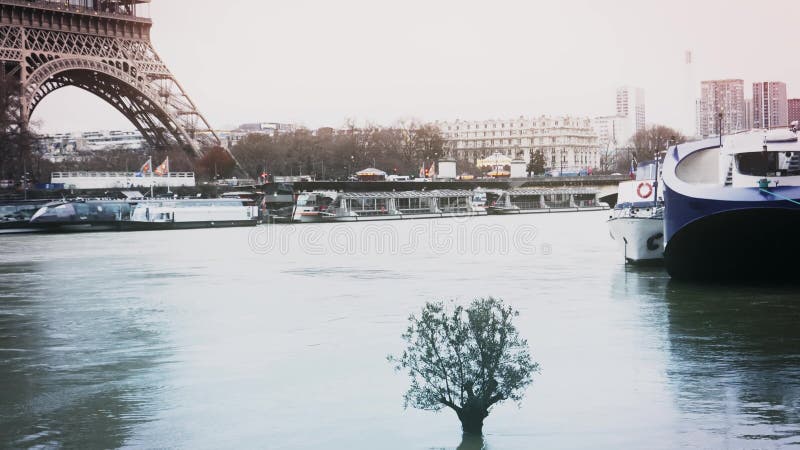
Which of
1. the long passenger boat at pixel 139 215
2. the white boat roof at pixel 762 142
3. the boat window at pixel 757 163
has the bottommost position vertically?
the long passenger boat at pixel 139 215

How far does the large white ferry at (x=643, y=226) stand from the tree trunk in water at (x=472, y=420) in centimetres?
2030

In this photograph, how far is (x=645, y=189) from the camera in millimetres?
32219

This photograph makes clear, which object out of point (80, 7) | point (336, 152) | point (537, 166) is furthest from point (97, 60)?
point (537, 166)

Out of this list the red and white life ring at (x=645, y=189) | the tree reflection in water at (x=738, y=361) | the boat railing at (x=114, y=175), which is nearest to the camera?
the tree reflection in water at (x=738, y=361)

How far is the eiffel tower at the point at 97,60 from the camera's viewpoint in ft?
233

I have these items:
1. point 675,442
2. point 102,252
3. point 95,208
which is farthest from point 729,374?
point 95,208

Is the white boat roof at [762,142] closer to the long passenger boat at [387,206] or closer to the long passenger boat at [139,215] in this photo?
the long passenger boat at [139,215]

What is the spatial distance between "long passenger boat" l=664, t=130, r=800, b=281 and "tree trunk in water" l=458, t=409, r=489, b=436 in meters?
13.1

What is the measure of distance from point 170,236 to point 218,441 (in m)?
46.8

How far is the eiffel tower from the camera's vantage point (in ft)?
233

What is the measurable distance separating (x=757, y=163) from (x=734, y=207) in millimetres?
1958

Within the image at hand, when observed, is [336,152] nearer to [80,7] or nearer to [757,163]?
[80,7]

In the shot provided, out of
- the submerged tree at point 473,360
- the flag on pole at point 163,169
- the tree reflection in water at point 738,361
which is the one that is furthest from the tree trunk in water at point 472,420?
the flag on pole at point 163,169

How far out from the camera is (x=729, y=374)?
1291cm
